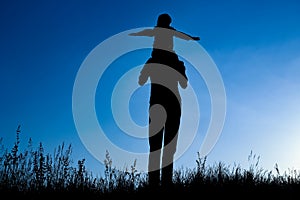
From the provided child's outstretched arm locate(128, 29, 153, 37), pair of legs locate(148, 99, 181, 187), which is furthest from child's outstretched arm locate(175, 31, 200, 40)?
pair of legs locate(148, 99, 181, 187)

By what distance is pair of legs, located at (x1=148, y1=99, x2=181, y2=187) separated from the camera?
18.2 ft

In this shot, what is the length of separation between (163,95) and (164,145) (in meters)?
0.75

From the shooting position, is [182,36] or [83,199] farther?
[182,36]

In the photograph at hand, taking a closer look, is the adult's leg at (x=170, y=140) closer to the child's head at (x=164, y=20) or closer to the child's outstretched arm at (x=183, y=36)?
the child's outstretched arm at (x=183, y=36)

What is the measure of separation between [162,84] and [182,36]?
0.95 metres

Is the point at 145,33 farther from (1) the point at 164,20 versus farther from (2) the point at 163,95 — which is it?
(2) the point at 163,95

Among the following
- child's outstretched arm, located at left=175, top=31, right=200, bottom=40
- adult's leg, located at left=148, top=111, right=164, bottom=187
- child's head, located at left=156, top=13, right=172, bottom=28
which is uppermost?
child's head, located at left=156, top=13, right=172, bottom=28

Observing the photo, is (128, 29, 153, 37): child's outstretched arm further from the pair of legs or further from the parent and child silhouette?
the pair of legs

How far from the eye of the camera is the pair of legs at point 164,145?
5.55 m

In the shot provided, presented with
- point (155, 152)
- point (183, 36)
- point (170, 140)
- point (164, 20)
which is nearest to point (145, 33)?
point (164, 20)

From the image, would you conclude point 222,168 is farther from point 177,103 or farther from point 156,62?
point 156,62

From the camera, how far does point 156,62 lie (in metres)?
6.01

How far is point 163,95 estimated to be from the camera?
5855 mm

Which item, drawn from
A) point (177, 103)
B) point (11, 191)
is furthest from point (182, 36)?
point (11, 191)
